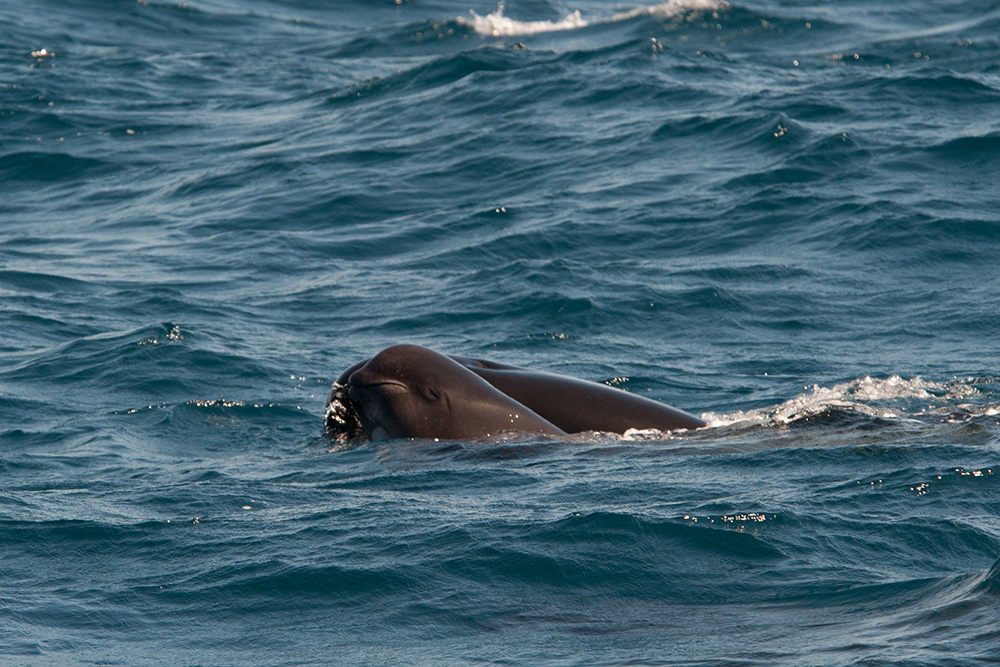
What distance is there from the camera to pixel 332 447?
10.3m

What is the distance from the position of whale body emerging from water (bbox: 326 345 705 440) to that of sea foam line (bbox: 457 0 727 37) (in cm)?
2309

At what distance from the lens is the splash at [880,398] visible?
11070mm

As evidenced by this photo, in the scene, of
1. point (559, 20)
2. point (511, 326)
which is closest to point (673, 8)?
point (559, 20)

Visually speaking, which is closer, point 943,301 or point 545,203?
point 943,301

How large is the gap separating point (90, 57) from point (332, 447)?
23.0 m

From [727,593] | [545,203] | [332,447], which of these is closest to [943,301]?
[545,203]

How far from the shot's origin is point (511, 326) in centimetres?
1495

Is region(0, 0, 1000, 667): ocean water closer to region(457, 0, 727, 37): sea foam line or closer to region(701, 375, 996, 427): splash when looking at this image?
region(701, 375, 996, 427): splash

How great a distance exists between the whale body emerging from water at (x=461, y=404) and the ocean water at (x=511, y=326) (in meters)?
0.26

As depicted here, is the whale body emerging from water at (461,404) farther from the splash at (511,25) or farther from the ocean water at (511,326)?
the splash at (511,25)

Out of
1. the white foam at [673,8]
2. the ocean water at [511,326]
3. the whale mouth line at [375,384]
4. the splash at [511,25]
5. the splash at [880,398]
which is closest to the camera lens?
the ocean water at [511,326]

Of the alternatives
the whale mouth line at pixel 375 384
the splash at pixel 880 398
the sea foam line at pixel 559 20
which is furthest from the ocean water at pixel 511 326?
the whale mouth line at pixel 375 384

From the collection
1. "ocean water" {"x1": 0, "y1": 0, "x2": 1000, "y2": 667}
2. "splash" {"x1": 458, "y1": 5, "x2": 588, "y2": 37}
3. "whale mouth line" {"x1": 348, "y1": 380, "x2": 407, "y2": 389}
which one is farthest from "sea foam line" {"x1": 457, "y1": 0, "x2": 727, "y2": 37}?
"whale mouth line" {"x1": 348, "y1": 380, "x2": 407, "y2": 389}

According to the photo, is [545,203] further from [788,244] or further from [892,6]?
[892,6]
